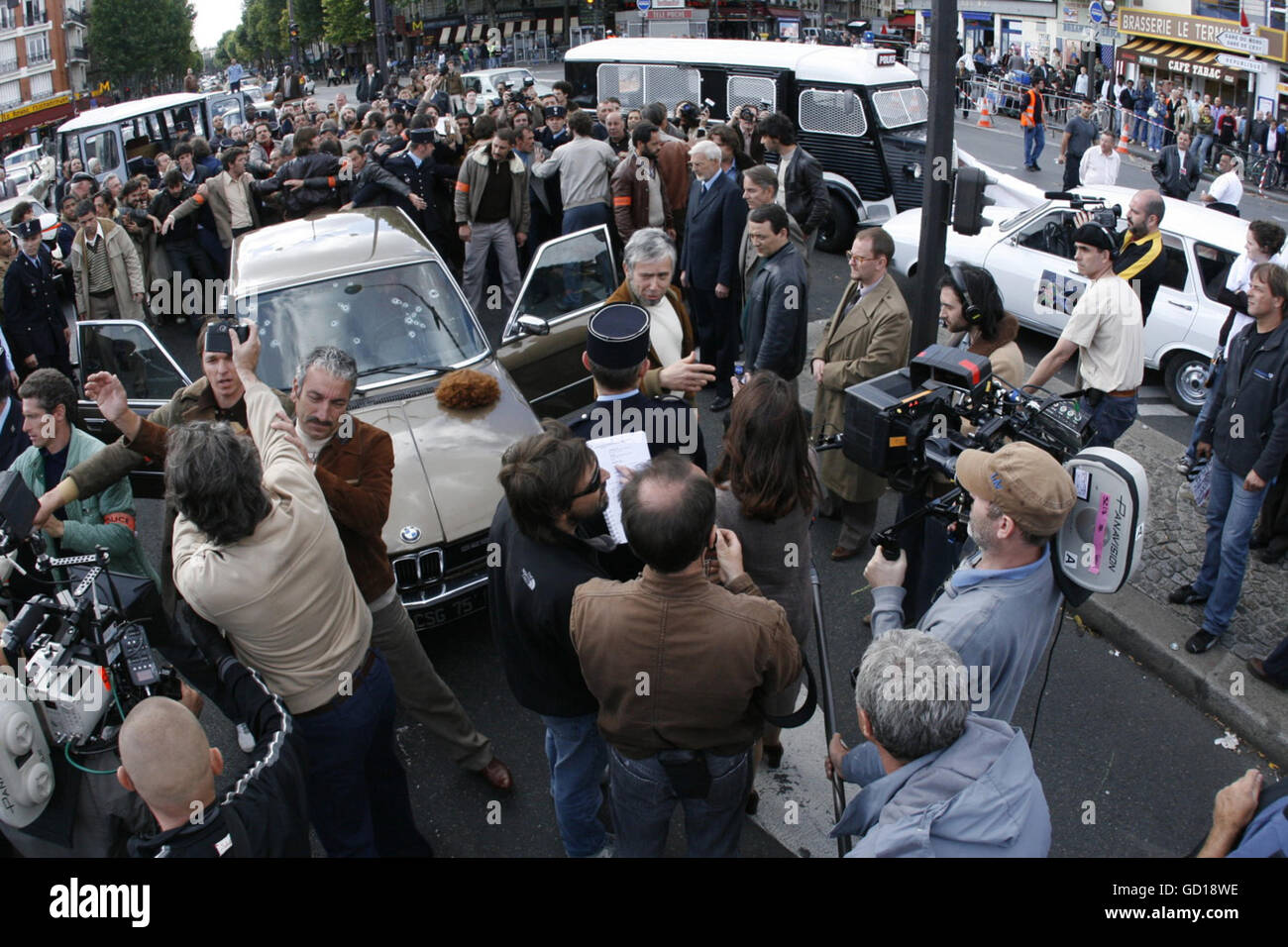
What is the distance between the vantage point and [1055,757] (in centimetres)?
445

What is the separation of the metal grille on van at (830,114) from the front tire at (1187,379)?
5.83 metres

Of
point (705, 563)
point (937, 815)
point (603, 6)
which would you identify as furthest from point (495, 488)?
point (603, 6)

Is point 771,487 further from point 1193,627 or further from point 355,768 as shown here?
point 1193,627

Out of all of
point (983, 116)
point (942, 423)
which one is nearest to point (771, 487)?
point (942, 423)

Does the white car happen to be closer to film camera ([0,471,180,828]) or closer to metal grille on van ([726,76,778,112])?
metal grille on van ([726,76,778,112])

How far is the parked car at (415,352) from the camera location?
4.99 metres

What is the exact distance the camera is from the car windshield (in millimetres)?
5855

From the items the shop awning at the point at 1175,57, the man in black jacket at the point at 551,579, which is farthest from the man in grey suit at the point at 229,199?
the shop awning at the point at 1175,57

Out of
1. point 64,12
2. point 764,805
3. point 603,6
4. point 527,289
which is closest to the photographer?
point 764,805

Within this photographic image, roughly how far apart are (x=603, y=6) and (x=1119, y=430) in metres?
66.0

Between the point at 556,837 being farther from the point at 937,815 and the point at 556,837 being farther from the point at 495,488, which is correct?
the point at 937,815

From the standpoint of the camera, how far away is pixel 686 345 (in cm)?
545

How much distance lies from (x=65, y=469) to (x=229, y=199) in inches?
317

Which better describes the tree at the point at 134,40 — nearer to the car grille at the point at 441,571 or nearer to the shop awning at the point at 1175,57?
the shop awning at the point at 1175,57
